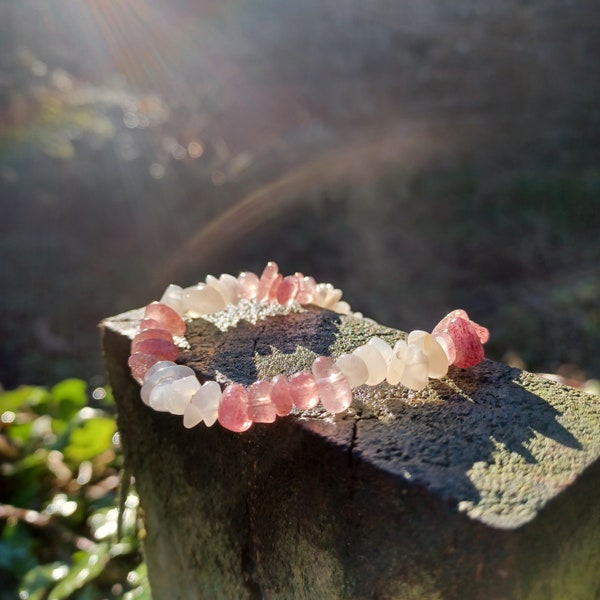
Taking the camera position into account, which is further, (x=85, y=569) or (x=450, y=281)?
(x=450, y=281)

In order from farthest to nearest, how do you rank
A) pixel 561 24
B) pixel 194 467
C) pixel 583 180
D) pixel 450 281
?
1. pixel 561 24
2. pixel 583 180
3. pixel 450 281
4. pixel 194 467

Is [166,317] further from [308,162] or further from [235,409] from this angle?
[308,162]

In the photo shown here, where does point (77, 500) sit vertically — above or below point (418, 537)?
above

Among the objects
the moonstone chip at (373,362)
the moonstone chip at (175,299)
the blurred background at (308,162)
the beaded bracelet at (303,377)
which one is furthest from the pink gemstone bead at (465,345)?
the blurred background at (308,162)

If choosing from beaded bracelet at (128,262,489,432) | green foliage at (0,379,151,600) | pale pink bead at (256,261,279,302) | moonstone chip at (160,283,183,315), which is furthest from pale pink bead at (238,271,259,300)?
green foliage at (0,379,151,600)

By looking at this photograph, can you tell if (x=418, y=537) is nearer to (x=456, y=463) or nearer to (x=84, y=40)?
(x=456, y=463)

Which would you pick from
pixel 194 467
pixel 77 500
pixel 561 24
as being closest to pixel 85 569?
pixel 77 500

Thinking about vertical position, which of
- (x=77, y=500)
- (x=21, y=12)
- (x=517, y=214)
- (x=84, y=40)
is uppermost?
(x=84, y=40)
